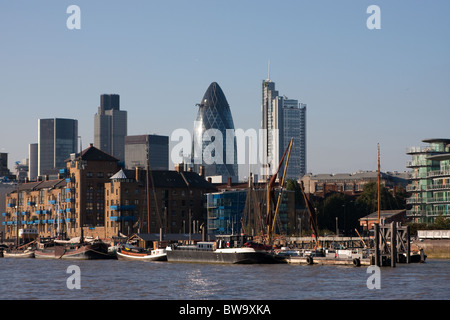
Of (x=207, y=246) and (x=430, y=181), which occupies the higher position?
(x=430, y=181)

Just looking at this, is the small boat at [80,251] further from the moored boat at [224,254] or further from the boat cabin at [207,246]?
the boat cabin at [207,246]

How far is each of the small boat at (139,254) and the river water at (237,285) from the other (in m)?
34.6

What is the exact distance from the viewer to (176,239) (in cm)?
18288

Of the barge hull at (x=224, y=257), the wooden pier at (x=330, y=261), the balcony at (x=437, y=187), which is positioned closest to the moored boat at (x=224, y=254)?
the barge hull at (x=224, y=257)

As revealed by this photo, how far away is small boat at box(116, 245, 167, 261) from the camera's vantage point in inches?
5448

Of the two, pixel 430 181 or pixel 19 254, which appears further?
pixel 19 254

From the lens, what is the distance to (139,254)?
145000mm

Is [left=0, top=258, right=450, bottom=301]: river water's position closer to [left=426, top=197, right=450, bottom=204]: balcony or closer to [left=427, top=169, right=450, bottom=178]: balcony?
[left=427, top=169, right=450, bottom=178]: balcony

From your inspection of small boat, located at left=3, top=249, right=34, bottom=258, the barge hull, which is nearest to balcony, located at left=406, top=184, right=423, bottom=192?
the barge hull

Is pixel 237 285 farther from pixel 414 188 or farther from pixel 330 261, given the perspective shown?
pixel 414 188

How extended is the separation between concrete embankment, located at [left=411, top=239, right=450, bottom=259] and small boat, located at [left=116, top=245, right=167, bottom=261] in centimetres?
4128

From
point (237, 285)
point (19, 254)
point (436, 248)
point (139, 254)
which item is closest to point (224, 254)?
point (139, 254)

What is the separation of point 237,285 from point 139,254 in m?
69.5

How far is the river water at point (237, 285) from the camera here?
217 feet
